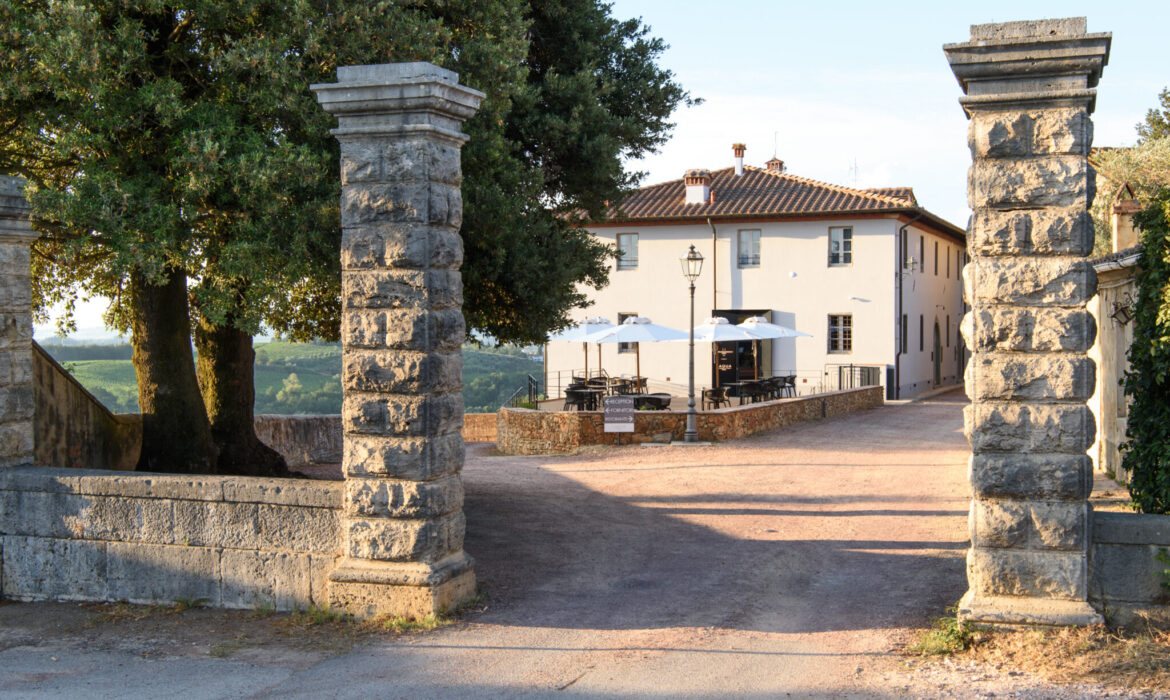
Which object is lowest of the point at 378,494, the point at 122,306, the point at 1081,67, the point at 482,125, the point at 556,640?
the point at 556,640

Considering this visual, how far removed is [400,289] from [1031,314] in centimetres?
391

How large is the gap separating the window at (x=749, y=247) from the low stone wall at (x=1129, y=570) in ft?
89.0

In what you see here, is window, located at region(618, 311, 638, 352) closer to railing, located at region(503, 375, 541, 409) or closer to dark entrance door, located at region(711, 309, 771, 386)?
dark entrance door, located at region(711, 309, 771, 386)

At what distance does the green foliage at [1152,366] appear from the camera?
6.39 metres

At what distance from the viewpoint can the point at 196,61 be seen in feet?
32.1

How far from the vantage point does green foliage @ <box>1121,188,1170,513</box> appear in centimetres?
639

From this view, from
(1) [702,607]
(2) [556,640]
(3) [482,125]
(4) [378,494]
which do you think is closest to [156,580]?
(4) [378,494]

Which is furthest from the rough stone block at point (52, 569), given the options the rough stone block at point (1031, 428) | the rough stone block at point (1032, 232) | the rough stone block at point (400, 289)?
the rough stone block at point (1032, 232)

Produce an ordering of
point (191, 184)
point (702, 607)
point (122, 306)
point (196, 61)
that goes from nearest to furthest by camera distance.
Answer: point (702, 607)
point (191, 184)
point (196, 61)
point (122, 306)

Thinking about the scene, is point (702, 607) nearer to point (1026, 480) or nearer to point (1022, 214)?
point (1026, 480)

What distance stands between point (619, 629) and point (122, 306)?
9.29 meters

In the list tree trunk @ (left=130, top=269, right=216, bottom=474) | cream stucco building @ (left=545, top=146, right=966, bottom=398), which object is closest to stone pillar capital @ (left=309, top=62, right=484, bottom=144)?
tree trunk @ (left=130, top=269, right=216, bottom=474)

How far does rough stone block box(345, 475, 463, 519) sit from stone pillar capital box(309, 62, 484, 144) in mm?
2300

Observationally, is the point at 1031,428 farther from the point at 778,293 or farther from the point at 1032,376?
the point at 778,293
